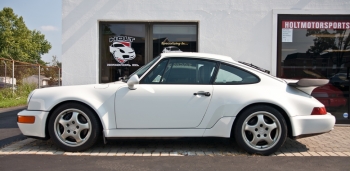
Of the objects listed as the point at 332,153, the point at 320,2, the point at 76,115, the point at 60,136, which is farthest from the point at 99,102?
the point at 320,2

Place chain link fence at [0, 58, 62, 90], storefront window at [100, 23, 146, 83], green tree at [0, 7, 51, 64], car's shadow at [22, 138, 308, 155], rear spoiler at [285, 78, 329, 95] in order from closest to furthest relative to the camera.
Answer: rear spoiler at [285, 78, 329, 95]
car's shadow at [22, 138, 308, 155]
storefront window at [100, 23, 146, 83]
chain link fence at [0, 58, 62, 90]
green tree at [0, 7, 51, 64]

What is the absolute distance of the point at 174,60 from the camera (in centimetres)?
457

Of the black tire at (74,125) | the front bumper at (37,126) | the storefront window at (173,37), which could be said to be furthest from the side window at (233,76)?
the storefront window at (173,37)

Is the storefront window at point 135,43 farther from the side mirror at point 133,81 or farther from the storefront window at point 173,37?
the side mirror at point 133,81

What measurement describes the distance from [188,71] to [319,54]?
3.88 metres

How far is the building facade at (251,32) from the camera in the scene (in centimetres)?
678

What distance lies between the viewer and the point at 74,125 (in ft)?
14.1

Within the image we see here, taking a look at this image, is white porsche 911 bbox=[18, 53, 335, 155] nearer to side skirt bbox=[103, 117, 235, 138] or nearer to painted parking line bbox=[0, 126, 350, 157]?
side skirt bbox=[103, 117, 235, 138]

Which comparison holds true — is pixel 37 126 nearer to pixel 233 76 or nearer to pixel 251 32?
pixel 233 76

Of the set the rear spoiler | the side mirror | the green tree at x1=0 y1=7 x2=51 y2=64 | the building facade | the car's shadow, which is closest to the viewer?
the side mirror

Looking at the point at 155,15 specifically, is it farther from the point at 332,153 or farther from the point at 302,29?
the point at 332,153

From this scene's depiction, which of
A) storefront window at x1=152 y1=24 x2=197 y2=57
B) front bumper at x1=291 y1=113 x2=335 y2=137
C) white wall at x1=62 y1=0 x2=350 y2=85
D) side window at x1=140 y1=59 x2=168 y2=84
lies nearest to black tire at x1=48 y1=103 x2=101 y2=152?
side window at x1=140 y1=59 x2=168 y2=84

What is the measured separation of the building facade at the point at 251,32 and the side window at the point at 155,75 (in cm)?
254

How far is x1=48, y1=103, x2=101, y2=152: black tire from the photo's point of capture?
4.29 meters
